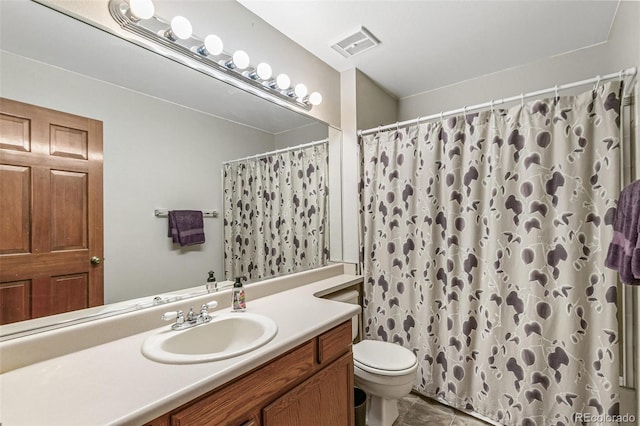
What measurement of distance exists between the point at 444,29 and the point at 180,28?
1.59 m

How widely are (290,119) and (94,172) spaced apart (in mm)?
1227

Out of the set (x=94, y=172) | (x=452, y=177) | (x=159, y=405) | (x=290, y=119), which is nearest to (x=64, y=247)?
(x=94, y=172)

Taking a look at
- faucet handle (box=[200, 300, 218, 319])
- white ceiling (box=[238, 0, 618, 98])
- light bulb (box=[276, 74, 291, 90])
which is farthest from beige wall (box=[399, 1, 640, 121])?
faucet handle (box=[200, 300, 218, 319])

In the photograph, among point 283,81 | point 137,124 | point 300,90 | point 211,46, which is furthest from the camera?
point 300,90

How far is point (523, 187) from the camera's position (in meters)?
1.65

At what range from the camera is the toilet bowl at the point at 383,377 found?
1582mm

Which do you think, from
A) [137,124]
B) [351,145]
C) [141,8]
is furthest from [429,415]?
[141,8]

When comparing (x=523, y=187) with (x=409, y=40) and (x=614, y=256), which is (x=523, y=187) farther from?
(x=409, y=40)

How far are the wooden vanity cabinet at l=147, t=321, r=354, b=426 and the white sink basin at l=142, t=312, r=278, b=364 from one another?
4.0 inches

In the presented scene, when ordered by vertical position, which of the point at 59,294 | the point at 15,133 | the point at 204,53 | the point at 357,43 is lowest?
the point at 59,294

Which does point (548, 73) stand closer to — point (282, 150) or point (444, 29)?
point (444, 29)

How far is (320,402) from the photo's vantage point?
47.3 inches

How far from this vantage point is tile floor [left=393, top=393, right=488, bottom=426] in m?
1.77

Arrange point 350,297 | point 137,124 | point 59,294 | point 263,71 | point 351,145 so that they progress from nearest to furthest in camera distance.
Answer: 1. point 59,294
2. point 137,124
3. point 263,71
4. point 350,297
5. point 351,145
